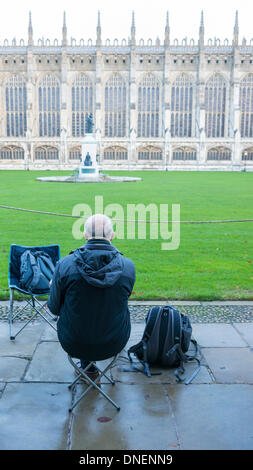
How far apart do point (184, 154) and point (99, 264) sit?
5475 centimetres

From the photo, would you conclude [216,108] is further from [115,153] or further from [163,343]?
[163,343]

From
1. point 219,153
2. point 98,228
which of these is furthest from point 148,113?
point 98,228

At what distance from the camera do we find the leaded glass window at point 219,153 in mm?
56469

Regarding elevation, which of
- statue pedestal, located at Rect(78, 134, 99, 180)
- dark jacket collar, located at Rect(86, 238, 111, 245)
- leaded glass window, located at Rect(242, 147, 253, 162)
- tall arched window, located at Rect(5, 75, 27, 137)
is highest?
tall arched window, located at Rect(5, 75, 27, 137)

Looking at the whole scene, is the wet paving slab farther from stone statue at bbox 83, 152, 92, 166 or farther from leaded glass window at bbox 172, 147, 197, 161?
leaded glass window at bbox 172, 147, 197, 161

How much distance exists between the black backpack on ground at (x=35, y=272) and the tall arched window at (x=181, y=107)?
5483cm

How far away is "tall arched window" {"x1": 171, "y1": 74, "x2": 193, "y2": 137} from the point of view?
5669 centimetres

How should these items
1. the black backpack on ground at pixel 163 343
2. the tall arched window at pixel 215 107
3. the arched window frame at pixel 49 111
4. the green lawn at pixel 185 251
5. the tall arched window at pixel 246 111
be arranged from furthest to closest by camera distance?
the tall arched window at pixel 246 111 → the arched window frame at pixel 49 111 → the tall arched window at pixel 215 107 → the green lawn at pixel 185 251 → the black backpack on ground at pixel 163 343

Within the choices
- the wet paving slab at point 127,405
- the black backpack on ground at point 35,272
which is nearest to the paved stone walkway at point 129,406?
the wet paving slab at point 127,405

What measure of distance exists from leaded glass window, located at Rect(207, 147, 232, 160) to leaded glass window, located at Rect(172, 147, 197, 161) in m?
2.02

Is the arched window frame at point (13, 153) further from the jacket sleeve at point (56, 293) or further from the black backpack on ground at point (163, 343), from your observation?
the jacket sleeve at point (56, 293)

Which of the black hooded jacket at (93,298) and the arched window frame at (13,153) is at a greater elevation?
the arched window frame at (13,153)

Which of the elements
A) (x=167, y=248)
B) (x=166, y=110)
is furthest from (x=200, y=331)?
(x=166, y=110)

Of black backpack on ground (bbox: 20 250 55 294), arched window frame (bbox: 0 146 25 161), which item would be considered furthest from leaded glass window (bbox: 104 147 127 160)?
black backpack on ground (bbox: 20 250 55 294)
